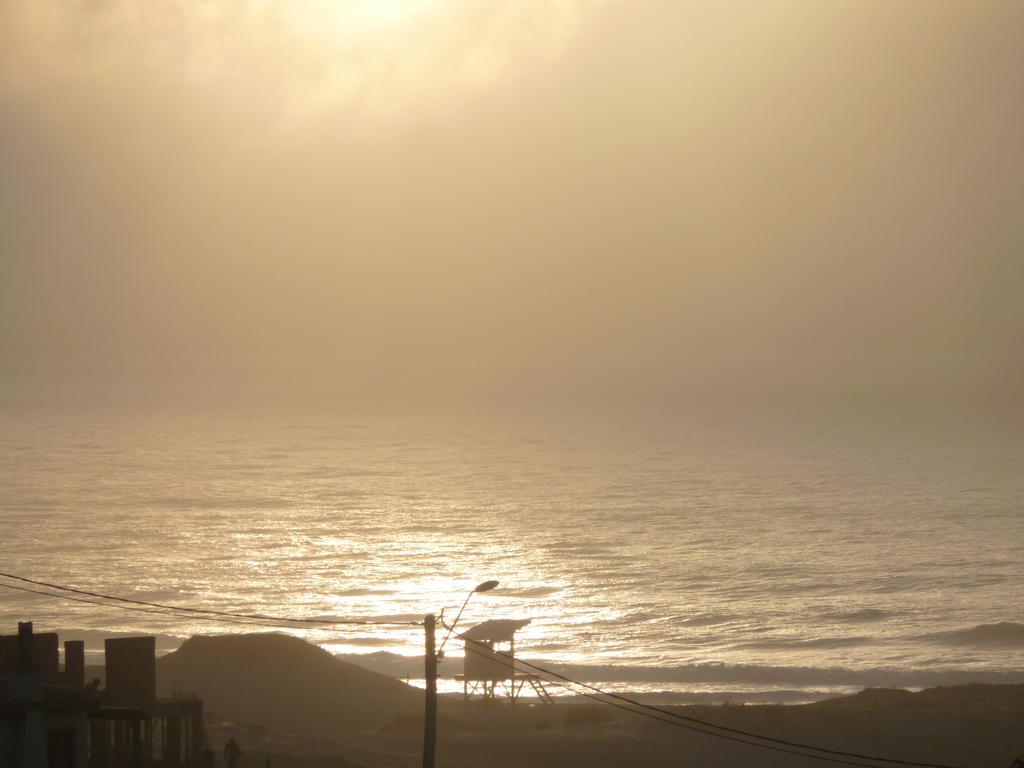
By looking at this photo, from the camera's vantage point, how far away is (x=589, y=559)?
77438 mm

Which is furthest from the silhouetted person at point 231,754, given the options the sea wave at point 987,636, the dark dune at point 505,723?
the sea wave at point 987,636

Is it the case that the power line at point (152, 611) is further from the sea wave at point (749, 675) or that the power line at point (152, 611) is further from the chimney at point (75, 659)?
the chimney at point (75, 659)

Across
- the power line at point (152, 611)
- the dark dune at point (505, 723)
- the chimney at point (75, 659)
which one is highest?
the power line at point (152, 611)

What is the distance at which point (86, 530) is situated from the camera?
88.8 meters

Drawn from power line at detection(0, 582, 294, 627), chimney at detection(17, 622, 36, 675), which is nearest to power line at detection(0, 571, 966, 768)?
power line at detection(0, 582, 294, 627)

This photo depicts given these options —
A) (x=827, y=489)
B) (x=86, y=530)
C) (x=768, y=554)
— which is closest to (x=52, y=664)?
(x=768, y=554)

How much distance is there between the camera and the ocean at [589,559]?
51900 mm

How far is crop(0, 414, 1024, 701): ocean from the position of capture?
51.9 metres

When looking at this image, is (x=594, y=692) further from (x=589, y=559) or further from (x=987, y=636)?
(x=589, y=559)

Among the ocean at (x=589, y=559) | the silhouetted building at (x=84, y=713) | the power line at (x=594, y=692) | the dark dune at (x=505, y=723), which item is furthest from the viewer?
the ocean at (x=589, y=559)

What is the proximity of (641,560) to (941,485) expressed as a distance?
63442mm

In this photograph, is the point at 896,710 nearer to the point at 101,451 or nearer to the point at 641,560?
the point at 641,560

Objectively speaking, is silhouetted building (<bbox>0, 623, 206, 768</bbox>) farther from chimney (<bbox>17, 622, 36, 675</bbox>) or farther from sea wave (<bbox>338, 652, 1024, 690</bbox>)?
sea wave (<bbox>338, 652, 1024, 690</bbox>)

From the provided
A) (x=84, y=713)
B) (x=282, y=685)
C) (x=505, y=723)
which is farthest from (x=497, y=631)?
(x=84, y=713)
